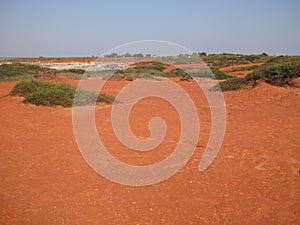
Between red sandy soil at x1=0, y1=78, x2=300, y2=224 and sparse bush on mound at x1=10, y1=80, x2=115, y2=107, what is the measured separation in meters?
2.32

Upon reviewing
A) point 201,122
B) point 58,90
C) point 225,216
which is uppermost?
point 58,90

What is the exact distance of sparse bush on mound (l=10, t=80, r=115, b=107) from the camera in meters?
10.3

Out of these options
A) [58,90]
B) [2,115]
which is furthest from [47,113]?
[58,90]

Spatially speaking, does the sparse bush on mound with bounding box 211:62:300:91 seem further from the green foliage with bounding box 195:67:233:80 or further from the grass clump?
the grass clump

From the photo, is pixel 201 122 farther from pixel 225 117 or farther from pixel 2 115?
pixel 2 115

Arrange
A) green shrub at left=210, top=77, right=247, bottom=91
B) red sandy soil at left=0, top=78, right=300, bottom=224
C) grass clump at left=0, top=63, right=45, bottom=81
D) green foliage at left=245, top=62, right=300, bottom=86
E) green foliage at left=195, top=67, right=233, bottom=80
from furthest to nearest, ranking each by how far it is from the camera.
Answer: grass clump at left=0, top=63, right=45, bottom=81, green foliage at left=195, top=67, right=233, bottom=80, green shrub at left=210, top=77, right=247, bottom=91, green foliage at left=245, top=62, right=300, bottom=86, red sandy soil at left=0, top=78, right=300, bottom=224

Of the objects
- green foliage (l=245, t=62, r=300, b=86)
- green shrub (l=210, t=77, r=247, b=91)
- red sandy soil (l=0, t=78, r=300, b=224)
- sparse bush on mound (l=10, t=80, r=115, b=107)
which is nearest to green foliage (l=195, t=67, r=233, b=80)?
green shrub (l=210, t=77, r=247, b=91)

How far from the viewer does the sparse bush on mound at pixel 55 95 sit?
33.7 feet

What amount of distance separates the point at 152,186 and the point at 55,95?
23.3ft

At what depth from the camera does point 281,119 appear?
847cm

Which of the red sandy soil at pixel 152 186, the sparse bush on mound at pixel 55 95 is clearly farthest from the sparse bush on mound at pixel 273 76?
the sparse bush on mound at pixel 55 95

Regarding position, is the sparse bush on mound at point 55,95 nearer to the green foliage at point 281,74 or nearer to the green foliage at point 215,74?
the green foliage at point 281,74

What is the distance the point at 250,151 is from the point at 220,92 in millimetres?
9190

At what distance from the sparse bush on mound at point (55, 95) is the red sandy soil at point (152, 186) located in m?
2.32
